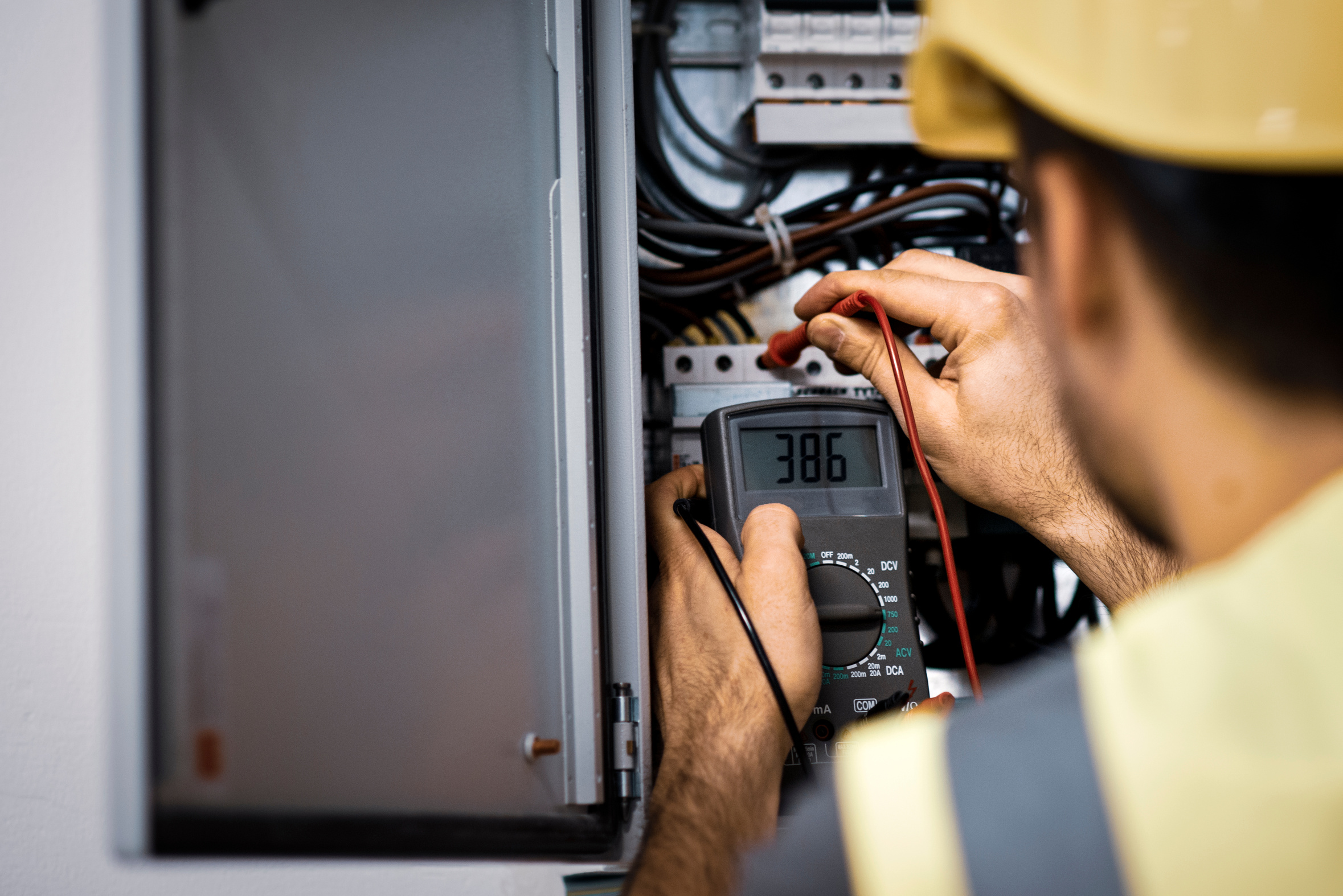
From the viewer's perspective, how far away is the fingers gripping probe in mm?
852

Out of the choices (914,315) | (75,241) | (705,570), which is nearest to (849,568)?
(705,570)

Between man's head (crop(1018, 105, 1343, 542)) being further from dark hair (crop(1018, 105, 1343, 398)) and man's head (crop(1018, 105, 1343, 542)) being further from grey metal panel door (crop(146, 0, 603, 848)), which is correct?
grey metal panel door (crop(146, 0, 603, 848))

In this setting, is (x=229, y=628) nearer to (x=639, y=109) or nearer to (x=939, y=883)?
(x=939, y=883)

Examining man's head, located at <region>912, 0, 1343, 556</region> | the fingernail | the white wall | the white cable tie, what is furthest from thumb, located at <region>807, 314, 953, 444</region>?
the white wall

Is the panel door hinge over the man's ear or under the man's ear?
under

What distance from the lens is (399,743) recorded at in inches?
20.6

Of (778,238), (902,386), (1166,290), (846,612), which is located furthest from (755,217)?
(1166,290)

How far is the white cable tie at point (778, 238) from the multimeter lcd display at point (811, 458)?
284mm

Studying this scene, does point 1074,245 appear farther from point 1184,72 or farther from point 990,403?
point 990,403

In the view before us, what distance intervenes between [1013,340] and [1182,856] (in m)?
0.72

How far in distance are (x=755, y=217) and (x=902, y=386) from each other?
16.1 inches

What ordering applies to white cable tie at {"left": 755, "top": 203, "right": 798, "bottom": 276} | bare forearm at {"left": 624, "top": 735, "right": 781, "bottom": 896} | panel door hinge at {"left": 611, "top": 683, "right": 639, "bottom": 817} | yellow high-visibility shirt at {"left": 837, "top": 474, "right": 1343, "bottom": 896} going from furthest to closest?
white cable tie at {"left": 755, "top": 203, "right": 798, "bottom": 276}, panel door hinge at {"left": 611, "top": 683, "right": 639, "bottom": 817}, bare forearm at {"left": 624, "top": 735, "right": 781, "bottom": 896}, yellow high-visibility shirt at {"left": 837, "top": 474, "right": 1343, "bottom": 896}

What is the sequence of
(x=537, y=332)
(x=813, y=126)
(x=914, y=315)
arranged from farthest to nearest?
(x=813, y=126), (x=914, y=315), (x=537, y=332)

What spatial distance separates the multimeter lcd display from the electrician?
19.2 inches
